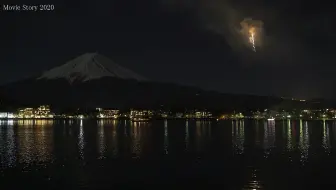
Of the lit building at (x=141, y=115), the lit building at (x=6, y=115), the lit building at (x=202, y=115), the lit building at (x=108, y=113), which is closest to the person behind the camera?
the lit building at (x=141, y=115)

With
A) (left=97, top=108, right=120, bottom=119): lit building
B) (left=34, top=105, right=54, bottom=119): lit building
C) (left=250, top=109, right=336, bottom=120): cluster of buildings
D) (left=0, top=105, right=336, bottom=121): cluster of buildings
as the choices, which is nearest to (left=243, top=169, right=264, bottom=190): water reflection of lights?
(left=0, top=105, right=336, bottom=121): cluster of buildings

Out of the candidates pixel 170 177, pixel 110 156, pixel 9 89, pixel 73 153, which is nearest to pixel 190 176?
pixel 170 177

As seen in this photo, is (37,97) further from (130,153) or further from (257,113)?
(130,153)

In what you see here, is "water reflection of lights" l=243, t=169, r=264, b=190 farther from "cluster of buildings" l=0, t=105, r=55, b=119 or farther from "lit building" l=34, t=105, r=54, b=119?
"lit building" l=34, t=105, r=54, b=119

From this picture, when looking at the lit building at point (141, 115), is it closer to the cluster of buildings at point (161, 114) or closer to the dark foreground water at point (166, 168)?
the cluster of buildings at point (161, 114)

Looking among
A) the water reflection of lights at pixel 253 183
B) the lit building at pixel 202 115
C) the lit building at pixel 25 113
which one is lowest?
the lit building at pixel 202 115

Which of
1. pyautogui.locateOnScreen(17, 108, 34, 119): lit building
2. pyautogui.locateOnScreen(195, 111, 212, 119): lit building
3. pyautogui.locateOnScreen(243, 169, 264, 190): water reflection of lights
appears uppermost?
pyautogui.locateOnScreen(17, 108, 34, 119): lit building

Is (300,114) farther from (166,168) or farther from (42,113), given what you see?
(166,168)

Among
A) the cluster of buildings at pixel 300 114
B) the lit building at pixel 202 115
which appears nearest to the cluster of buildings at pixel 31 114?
the lit building at pixel 202 115

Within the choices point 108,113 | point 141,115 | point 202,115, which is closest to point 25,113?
point 108,113
